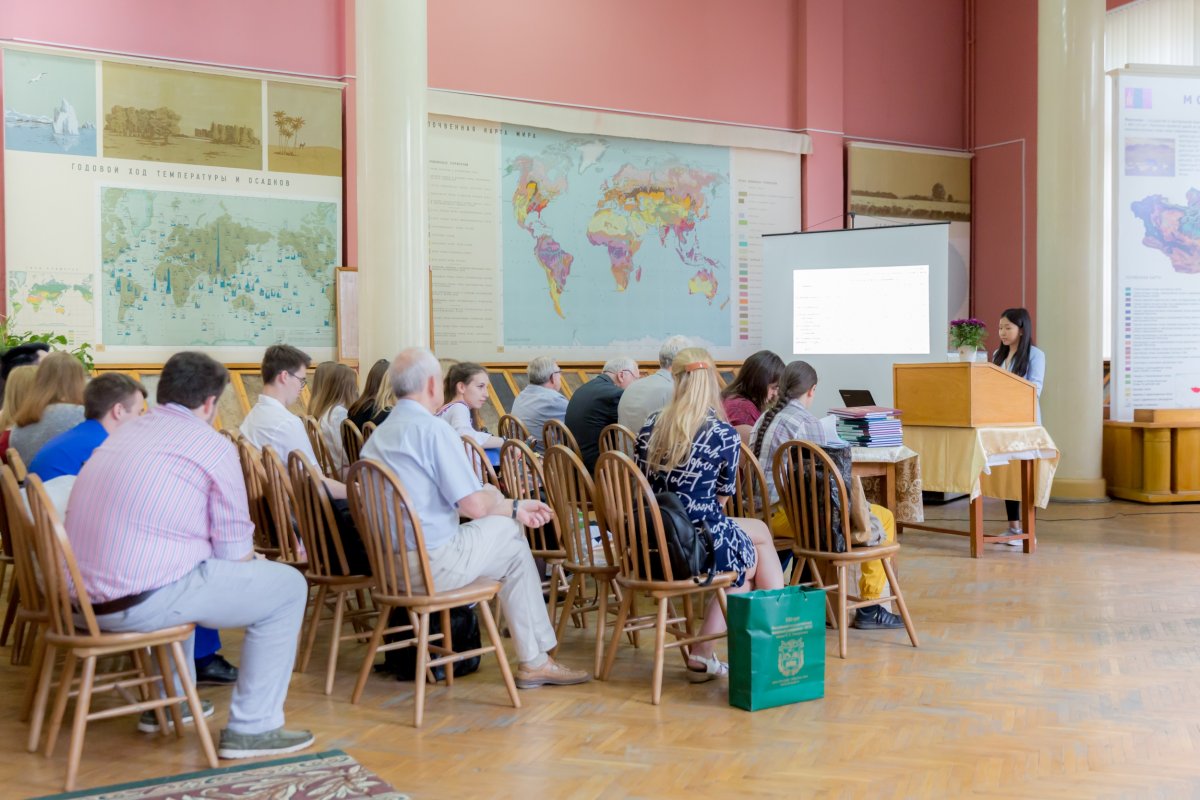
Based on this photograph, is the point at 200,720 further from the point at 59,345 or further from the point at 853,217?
the point at 853,217

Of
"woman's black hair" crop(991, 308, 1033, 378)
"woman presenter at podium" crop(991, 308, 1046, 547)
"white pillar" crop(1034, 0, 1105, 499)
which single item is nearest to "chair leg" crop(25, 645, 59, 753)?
"woman presenter at podium" crop(991, 308, 1046, 547)

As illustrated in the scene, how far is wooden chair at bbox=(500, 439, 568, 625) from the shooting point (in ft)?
14.2

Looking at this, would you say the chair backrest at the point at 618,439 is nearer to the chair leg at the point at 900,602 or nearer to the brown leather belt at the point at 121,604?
the chair leg at the point at 900,602

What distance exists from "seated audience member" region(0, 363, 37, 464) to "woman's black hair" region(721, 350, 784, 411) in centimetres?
286

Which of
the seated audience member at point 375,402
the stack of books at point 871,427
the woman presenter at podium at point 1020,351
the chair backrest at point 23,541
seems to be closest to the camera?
the chair backrest at point 23,541

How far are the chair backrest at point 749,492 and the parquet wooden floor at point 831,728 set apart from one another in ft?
1.96

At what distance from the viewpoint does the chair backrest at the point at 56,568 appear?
106 inches

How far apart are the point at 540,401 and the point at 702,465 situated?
236 cm

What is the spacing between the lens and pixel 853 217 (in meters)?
10.4

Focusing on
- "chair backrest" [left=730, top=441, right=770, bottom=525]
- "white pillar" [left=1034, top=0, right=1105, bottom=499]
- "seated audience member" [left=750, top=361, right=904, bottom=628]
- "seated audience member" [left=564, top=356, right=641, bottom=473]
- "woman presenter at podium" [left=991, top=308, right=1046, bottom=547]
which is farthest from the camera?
"white pillar" [left=1034, top=0, right=1105, bottom=499]

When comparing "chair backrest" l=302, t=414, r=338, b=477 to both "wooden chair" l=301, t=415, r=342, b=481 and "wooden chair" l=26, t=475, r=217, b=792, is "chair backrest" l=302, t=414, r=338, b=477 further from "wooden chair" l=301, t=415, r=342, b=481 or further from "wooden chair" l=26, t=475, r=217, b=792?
"wooden chair" l=26, t=475, r=217, b=792

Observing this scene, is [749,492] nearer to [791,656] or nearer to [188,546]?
[791,656]

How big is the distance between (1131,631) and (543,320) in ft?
18.5

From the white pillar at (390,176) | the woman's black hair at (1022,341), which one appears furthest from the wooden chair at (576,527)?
the woman's black hair at (1022,341)
